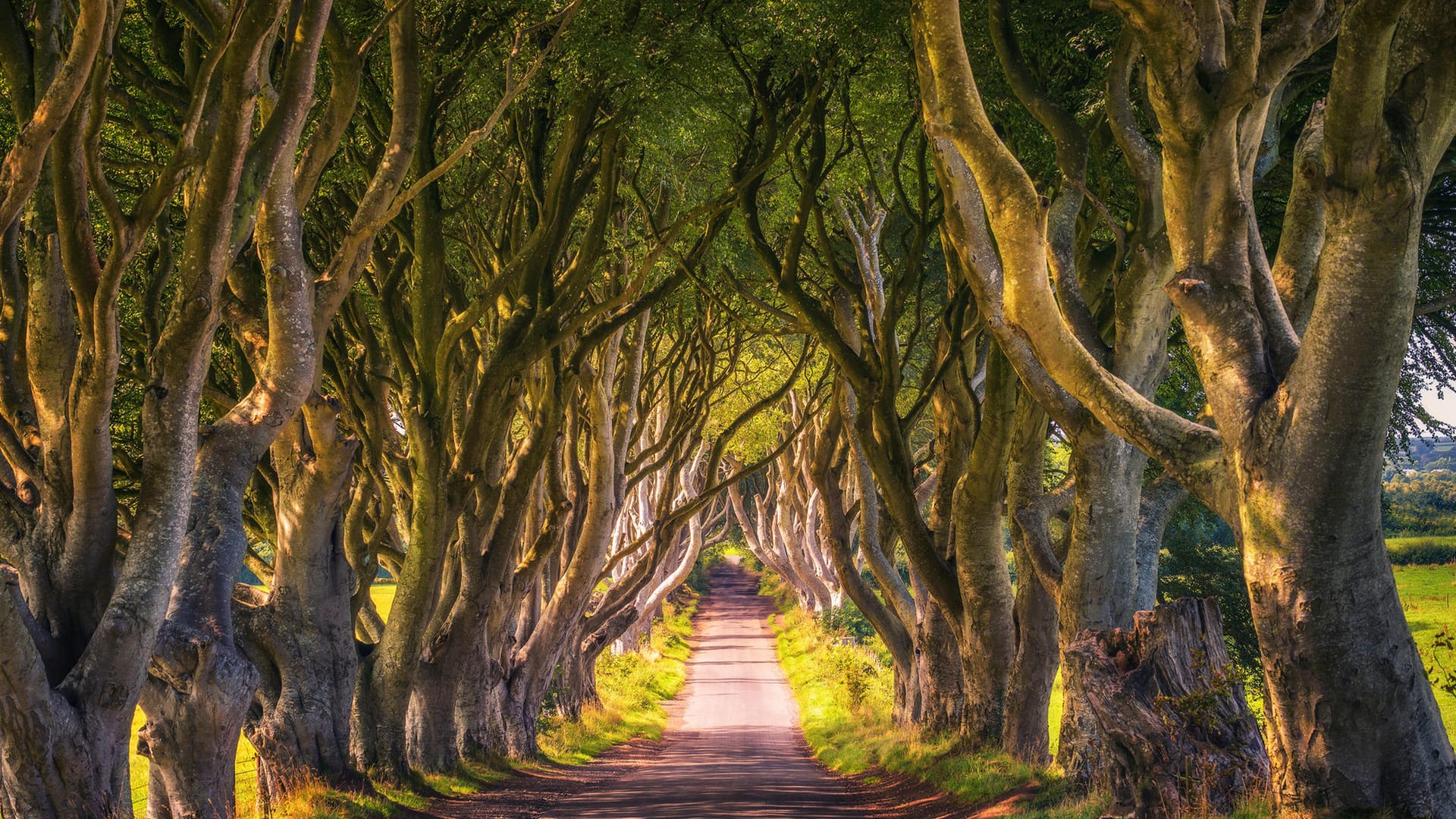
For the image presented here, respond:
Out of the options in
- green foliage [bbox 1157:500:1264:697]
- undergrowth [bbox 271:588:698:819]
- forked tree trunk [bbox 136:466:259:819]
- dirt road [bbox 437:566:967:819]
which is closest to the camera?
forked tree trunk [bbox 136:466:259:819]

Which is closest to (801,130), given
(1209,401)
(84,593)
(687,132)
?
(687,132)

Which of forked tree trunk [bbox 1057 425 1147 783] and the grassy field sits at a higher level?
forked tree trunk [bbox 1057 425 1147 783]

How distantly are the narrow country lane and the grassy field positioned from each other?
0.60 meters

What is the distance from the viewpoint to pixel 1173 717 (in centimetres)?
656

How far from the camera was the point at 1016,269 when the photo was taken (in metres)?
6.20

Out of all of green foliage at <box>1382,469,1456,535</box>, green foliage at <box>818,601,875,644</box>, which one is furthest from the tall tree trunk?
green foliage at <box>818,601,875,644</box>

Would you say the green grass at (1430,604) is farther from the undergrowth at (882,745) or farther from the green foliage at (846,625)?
the green foliage at (846,625)

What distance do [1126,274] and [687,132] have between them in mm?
5636

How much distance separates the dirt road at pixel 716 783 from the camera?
38.1 feet

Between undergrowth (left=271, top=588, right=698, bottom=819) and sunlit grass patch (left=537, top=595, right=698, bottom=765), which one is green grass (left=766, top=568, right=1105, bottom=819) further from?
undergrowth (left=271, top=588, right=698, bottom=819)

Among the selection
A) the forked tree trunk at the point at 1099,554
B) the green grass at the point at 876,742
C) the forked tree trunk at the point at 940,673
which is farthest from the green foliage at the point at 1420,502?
the forked tree trunk at the point at 1099,554

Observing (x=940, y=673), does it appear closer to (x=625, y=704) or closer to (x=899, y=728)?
(x=899, y=728)

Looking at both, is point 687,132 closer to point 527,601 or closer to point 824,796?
point 824,796

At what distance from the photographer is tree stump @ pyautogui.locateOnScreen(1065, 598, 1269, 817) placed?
6422 mm
